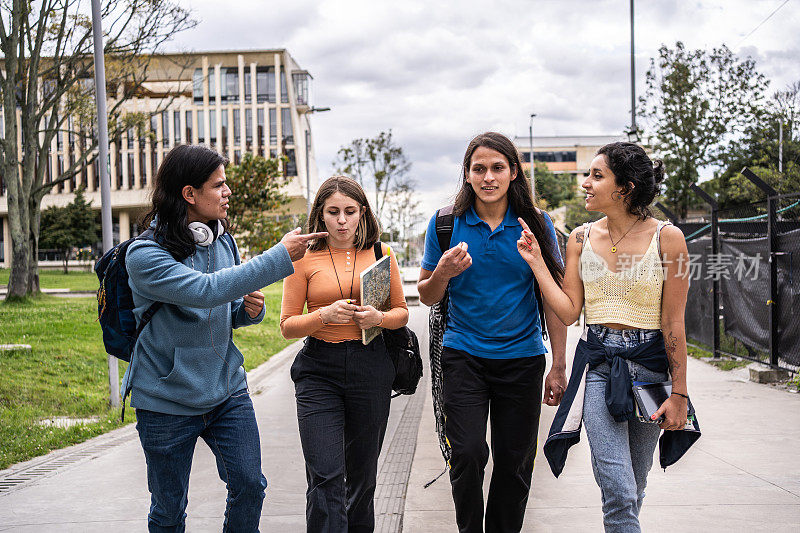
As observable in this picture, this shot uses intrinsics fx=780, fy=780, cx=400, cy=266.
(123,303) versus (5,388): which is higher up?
(123,303)

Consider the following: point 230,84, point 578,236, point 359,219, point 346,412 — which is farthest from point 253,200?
point 230,84

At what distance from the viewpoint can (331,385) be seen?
12.0ft

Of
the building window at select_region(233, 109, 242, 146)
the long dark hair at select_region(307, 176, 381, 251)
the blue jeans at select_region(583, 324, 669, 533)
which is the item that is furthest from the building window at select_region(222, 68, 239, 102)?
the blue jeans at select_region(583, 324, 669, 533)

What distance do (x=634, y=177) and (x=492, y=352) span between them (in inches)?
39.6

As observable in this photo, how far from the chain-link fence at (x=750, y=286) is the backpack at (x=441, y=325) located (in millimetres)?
5545

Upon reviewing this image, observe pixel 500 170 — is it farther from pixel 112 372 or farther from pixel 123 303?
pixel 112 372

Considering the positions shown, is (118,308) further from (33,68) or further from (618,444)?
(33,68)

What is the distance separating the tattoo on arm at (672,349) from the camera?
318 centimetres

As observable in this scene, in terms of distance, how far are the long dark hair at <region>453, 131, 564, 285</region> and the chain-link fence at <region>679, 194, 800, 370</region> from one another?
529 centimetres

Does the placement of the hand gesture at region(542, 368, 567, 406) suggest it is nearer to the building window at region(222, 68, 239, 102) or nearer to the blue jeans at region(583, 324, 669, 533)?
the blue jeans at region(583, 324, 669, 533)

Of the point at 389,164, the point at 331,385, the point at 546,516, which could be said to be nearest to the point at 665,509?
the point at 546,516

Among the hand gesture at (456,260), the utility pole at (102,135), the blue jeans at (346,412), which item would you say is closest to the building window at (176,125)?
the utility pole at (102,135)

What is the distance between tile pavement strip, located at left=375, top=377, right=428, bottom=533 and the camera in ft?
15.9

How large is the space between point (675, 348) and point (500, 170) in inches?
45.7
